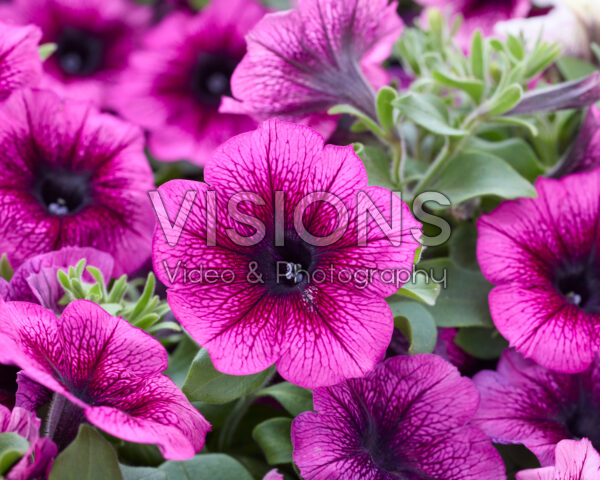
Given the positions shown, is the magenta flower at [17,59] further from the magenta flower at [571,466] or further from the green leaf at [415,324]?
the magenta flower at [571,466]

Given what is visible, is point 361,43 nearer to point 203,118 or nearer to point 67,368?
point 203,118

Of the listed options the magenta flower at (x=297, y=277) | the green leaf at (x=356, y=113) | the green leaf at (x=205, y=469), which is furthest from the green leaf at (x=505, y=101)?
the green leaf at (x=205, y=469)

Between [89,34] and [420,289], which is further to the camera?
[89,34]

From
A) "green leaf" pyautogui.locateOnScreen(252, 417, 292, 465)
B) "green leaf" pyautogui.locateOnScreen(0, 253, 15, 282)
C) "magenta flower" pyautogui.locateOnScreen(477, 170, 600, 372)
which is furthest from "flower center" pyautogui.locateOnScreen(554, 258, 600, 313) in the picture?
"green leaf" pyautogui.locateOnScreen(0, 253, 15, 282)

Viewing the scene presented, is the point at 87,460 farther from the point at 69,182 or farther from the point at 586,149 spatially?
the point at 586,149

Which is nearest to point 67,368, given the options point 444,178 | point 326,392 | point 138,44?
point 326,392

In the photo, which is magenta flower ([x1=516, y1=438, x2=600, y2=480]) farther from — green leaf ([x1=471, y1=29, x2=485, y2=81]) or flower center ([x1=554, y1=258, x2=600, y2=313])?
green leaf ([x1=471, y1=29, x2=485, y2=81])

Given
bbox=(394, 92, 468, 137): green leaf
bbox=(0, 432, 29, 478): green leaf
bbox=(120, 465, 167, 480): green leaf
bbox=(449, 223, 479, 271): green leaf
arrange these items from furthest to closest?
bbox=(449, 223, 479, 271): green leaf → bbox=(394, 92, 468, 137): green leaf → bbox=(120, 465, 167, 480): green leaf → bbox=(0, 432, 29, 478): green leaf

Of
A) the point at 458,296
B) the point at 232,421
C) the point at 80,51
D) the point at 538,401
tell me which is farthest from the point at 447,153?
the point at 80,51
